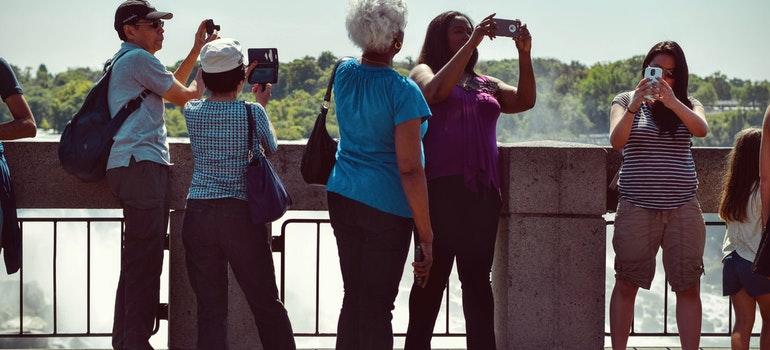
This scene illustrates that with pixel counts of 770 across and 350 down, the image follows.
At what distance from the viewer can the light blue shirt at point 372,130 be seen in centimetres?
401

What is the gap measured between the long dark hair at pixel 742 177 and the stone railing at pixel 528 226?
2.27 ft

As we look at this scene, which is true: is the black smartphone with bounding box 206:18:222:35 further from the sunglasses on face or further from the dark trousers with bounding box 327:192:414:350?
the dark trousers with bounding box 327:192:414:350

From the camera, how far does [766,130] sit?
397 cm

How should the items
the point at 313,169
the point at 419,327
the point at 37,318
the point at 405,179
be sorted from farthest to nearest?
the point at 37,318, the point at 419,327, the point at 313,169, the point at 405,179

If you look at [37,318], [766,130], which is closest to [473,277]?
[766,130]

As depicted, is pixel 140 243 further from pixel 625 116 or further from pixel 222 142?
pixel 625 116

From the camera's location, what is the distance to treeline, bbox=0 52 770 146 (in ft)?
470

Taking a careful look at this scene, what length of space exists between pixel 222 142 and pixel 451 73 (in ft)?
3.37

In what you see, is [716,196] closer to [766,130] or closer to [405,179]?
[766,130]

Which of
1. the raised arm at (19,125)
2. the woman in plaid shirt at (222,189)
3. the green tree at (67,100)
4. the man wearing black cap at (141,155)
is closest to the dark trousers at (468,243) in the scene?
the woman in plaid shirt at (222,189)

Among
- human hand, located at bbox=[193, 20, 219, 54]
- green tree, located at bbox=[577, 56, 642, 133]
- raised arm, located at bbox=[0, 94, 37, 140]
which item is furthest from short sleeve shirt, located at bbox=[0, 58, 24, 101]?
green tree, located at bbox=[577, 56, 642, 133]

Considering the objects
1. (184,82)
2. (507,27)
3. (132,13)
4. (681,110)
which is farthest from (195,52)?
(681,110)

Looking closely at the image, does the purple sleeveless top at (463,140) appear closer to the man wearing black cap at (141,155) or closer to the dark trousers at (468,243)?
the dark trousers at (468,243)

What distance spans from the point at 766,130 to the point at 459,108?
4.50ft
